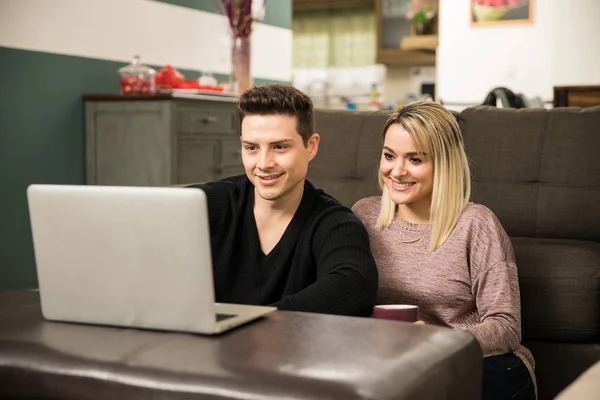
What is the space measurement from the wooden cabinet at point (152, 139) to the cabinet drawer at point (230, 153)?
53mm

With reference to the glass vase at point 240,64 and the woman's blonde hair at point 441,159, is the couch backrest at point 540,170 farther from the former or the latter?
the glass vase at point 240,64

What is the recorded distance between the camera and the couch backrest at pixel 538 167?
2484 mm

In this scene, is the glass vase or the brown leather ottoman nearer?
the brown leather ottoman

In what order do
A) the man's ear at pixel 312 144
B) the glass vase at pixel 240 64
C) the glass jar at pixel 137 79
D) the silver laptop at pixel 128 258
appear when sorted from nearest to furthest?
1. the silver laptop at pixel 128 258
2. the man's ear at pixel 312 144
3. the glass jar at pixel 137 79
4. the glass vase at pixel 240 64

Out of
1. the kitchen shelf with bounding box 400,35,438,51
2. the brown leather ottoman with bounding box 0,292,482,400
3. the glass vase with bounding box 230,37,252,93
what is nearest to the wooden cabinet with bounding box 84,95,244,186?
the glass vase with bounding box 230,37,252,93

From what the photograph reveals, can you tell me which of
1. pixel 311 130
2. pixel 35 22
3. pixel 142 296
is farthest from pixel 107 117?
pixel 142 296

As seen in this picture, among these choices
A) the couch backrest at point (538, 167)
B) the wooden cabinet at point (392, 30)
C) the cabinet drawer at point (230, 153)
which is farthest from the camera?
the wooden cabinet at point (392, 30)

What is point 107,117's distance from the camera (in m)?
4.35

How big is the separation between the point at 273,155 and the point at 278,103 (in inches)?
4.8

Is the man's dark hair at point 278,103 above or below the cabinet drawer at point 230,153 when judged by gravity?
above

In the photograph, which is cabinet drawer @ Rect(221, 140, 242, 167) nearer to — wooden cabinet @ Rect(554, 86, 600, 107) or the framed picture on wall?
Answer: wooden cabinet @ Rect(554, 86, 600, 107)

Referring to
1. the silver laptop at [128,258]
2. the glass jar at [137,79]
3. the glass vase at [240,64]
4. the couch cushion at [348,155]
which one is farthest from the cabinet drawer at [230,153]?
the silver laptop at [128,258]

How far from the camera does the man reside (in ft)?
6.40

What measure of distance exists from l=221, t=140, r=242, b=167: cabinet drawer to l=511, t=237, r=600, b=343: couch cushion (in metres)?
2.51
